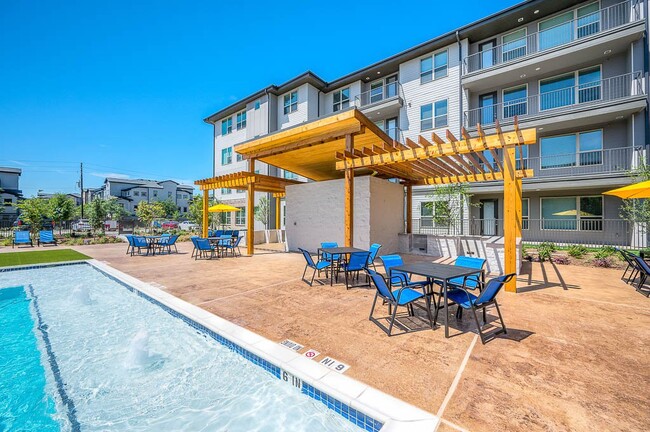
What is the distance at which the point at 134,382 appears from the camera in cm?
333

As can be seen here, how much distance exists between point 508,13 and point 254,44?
46.1 ft

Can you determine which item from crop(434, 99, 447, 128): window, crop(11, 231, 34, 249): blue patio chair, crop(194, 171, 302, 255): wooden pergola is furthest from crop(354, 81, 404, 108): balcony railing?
crop(11, 231, 34, 249): blue patio chair

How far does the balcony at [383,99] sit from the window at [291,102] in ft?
16.6

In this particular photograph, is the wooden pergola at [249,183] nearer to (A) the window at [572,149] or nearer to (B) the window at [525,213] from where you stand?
(B) the window at [525,213]

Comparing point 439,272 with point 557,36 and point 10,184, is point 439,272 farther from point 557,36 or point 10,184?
point 10,184

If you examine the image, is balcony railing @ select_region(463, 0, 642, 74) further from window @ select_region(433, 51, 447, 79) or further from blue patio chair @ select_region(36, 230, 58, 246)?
blue patio chair @ select_region(36, 230, 58, 246)

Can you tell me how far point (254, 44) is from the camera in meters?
15.0

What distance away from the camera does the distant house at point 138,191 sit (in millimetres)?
54531

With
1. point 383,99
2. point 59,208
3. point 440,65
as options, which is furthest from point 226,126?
point 440,65

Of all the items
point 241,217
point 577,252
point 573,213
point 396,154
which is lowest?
point 577,252

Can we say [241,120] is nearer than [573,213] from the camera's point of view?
No

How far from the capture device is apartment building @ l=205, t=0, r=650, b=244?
12852 millimetres

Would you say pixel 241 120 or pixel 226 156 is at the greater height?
pixel 241 120

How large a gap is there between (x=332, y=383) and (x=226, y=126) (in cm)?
2765
